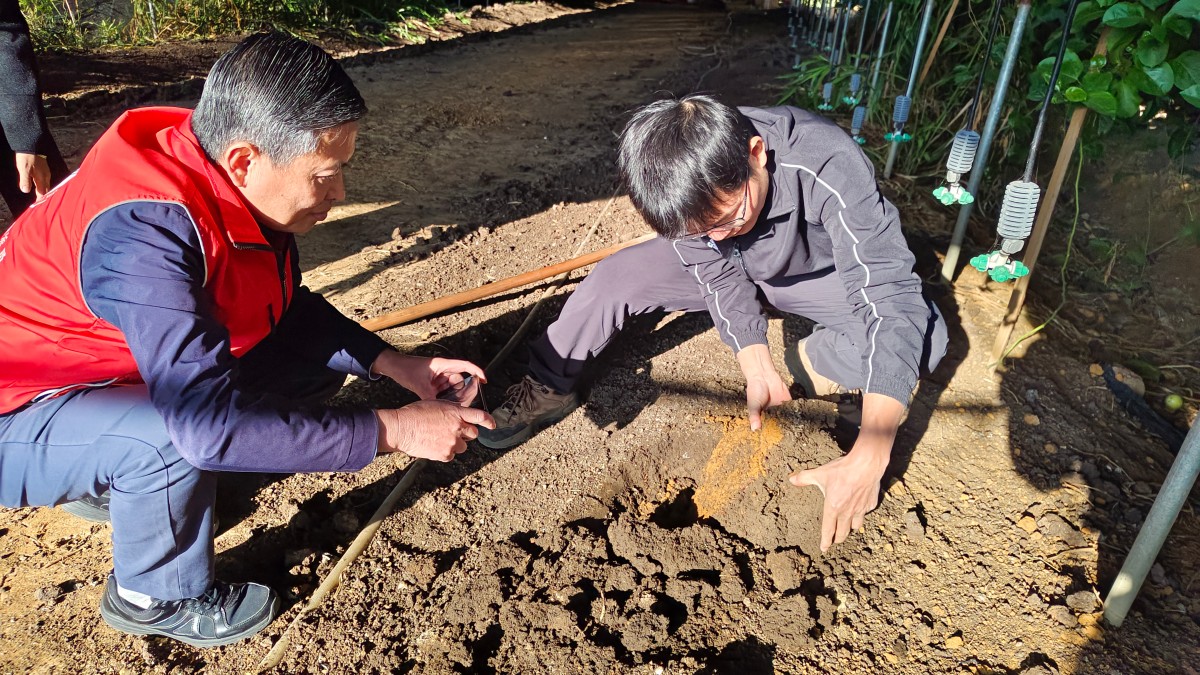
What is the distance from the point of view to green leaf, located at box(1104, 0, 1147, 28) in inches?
90.3

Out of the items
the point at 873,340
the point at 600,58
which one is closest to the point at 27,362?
the point at 873,340

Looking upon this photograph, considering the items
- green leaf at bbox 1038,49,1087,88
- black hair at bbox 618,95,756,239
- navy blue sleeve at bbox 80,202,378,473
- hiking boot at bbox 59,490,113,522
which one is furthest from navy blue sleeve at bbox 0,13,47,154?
green leaf at bbox 1038,49,1087,88

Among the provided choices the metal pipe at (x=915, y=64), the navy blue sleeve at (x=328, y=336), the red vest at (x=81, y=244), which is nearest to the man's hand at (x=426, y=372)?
the navy blue sleeve at (x=328, y=336)

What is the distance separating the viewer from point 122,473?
5.55ft

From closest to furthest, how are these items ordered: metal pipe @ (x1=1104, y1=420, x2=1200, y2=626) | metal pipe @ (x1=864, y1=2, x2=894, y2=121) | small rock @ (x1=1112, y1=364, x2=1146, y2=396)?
metal pipe @ (x1=1104, y1=420, x2=1200, y2=626)
small rock @ (x1=1112, y1=364, x2=1146, y2=396)
metal pipe @ (x1=864, y1=2, x2=894, y2=121)

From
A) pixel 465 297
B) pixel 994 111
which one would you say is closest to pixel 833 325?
pixel 994 111

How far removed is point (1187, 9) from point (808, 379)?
61.1 inches

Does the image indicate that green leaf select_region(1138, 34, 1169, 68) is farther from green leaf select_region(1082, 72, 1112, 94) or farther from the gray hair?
the gray hair

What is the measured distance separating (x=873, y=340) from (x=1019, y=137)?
203cm

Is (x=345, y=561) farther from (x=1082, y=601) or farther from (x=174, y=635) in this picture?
(x=1082, y=601)

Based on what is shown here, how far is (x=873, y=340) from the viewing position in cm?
197

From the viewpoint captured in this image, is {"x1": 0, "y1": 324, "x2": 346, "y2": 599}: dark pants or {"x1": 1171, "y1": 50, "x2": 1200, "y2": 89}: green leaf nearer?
{"x1": 0, "y1": 324, "x2": 346, "y2": 599}: dark pants

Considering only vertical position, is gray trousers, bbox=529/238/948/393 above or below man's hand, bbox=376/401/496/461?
below

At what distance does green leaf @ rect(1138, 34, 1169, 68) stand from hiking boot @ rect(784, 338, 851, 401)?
1328 mm
